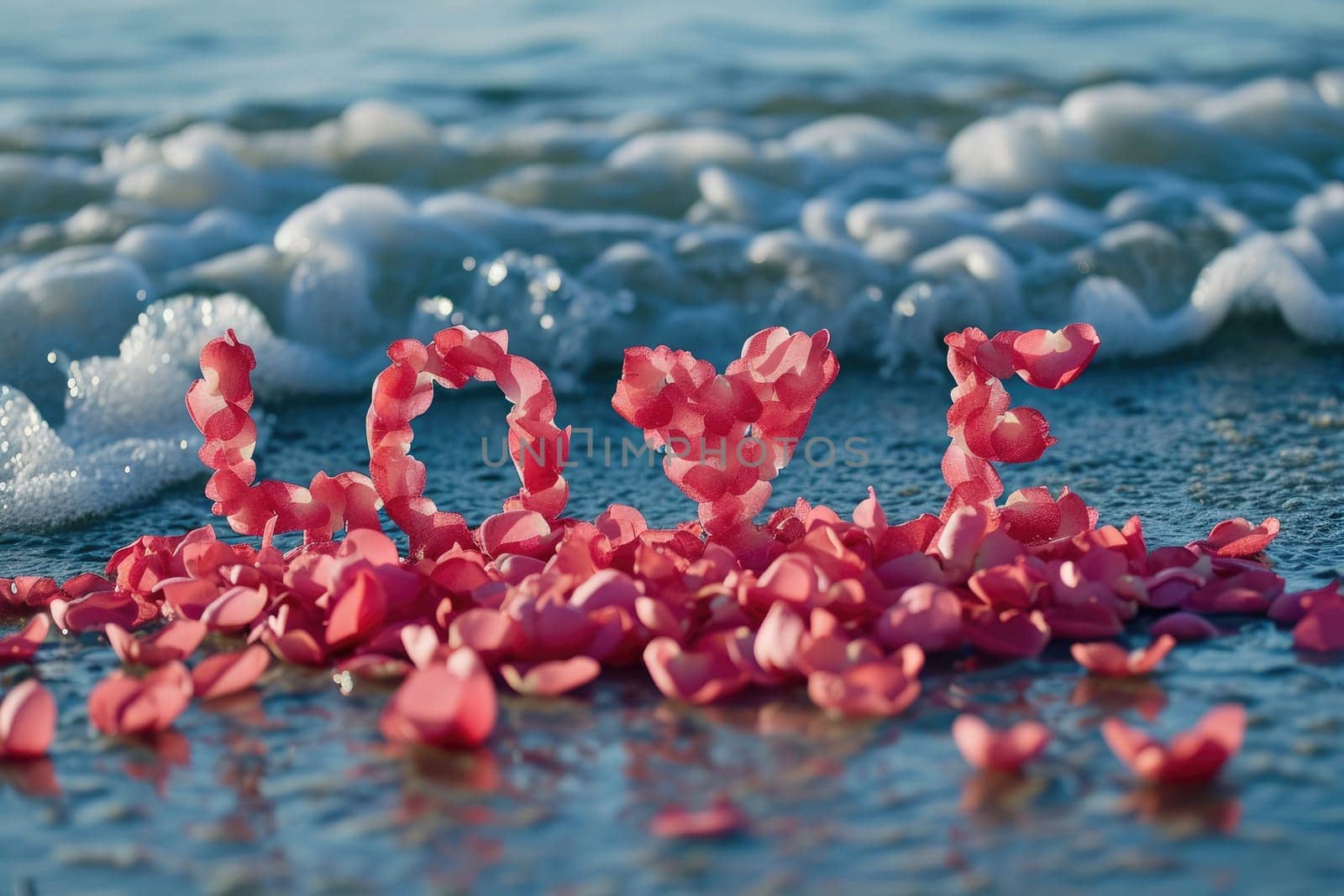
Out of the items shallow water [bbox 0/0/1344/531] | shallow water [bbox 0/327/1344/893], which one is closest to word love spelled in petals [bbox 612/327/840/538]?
shallow water [bbox 0/327/1344/893]

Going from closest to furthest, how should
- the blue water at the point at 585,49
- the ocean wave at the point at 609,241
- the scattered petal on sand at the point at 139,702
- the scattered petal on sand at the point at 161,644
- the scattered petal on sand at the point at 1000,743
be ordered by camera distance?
the scattered petal on sand at the point at 1000,743 → the scattered petal on sand at the point at 139,702 → the scattered petal on sand at the point at 161,644 → the ocean wave at the point at 609,241 → the blue water at the point at 585,49

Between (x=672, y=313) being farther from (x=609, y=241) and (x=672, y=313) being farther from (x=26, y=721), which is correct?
(x=26, y=721)

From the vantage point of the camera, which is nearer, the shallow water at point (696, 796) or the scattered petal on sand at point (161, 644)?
the shallow water at point (696, 796)

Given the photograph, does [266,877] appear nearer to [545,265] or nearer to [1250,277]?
[545,265]

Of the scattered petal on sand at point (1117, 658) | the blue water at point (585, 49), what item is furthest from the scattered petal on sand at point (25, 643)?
the blue water at point (585, 49)

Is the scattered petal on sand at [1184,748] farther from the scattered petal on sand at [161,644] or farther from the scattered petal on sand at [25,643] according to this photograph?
the scattered petal on sand at [25,643]
